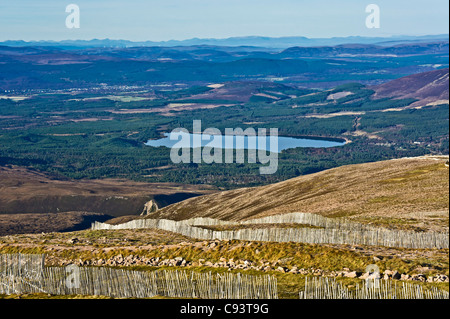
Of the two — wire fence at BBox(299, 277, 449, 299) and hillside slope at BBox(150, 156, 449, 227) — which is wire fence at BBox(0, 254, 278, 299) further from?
hillside slope at BBox(150, 156, 449, 227)

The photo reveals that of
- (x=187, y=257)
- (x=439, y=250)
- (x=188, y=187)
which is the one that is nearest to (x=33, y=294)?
(x=187, y=257)

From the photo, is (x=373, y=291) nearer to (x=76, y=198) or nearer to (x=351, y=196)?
(x=351, y=196)

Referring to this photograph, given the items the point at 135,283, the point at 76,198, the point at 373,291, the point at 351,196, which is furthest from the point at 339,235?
the point at 76,198

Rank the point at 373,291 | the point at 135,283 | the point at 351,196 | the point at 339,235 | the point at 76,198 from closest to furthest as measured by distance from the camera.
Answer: the point at 373,291 → the point at 135,283 → the point at 339,235 → the point at 351,196 → the point at 76,198

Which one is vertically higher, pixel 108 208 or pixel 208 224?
pixel 208 224

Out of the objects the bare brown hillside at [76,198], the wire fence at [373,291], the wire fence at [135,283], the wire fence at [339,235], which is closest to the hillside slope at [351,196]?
the wire fence at [339,235]

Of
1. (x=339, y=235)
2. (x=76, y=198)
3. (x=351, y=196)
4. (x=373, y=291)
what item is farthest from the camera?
(x=76, y=198)

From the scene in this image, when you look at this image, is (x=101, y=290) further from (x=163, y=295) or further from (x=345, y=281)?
(x=345, y=281)

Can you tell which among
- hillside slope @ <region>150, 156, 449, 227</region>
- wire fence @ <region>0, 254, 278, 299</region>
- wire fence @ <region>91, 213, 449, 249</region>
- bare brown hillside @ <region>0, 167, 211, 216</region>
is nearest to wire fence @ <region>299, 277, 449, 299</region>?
wire fence @ <region>0, 254, 278, 299</region>
